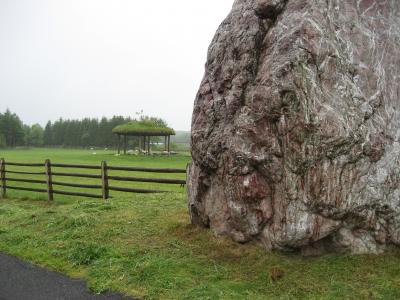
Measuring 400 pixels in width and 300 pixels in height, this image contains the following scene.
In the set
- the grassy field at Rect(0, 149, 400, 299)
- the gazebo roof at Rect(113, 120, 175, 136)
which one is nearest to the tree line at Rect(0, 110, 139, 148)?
the gazebo roof at Rect(113, 120, 175, 136)

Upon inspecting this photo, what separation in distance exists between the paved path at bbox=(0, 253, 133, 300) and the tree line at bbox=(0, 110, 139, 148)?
8517 cm

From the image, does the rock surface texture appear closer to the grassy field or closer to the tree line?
the grassy field

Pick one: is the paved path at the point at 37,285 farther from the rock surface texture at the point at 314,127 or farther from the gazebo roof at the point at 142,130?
the gazebo roof at the point at 142,130

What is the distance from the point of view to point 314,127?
5.57 meters

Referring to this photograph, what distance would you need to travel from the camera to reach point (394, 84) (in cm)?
619

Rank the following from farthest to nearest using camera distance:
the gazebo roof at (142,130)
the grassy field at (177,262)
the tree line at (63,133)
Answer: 1. the tree line at (63,133)
2. the gazebo roof at (142,130)
3. the grassy field at (177,262)

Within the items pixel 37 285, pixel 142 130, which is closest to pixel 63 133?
pixel 142 130

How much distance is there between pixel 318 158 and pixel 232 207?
60.4 inches

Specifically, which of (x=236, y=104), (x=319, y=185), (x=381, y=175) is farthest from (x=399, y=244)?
(x=236, y=104)

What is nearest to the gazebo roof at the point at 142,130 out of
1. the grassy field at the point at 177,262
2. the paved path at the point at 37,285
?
the grassy field at the point at 177,262

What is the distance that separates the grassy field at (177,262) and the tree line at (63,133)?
8351 centimetres

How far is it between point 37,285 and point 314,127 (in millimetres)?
4403

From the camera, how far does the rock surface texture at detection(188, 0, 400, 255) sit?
5.62 m

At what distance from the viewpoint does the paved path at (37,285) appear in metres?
5.39
